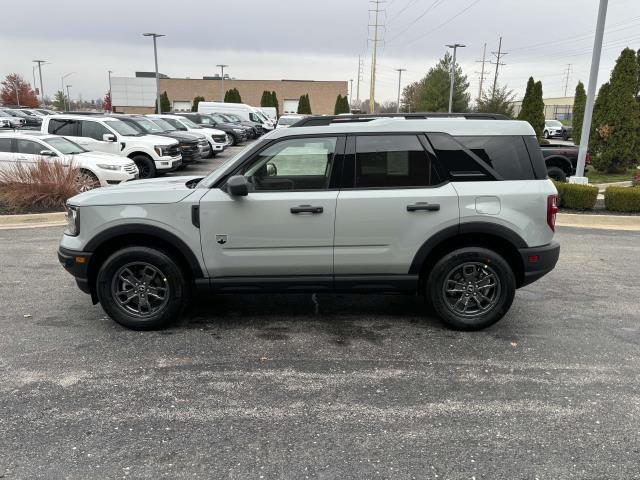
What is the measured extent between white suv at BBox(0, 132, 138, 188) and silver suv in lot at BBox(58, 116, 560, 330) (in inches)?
303

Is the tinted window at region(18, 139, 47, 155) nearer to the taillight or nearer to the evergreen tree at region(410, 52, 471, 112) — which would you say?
the taillight

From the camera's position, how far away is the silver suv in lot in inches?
181

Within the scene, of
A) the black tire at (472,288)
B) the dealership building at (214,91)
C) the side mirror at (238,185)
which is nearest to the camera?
the side mirror at (238,185)

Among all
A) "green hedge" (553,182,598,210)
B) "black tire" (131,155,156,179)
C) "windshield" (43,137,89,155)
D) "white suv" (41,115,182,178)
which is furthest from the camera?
"black tire" (131,155,156,179)

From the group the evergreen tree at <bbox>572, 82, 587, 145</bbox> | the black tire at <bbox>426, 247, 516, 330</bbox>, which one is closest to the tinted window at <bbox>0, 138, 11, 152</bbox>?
the black tire at <bbox>426, 247, 516, 330</bbox>

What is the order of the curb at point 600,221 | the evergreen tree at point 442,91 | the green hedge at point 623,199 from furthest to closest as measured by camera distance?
the evergreen tree at point 442,91, the green hedge at point 623,199, the curb at point 600,221

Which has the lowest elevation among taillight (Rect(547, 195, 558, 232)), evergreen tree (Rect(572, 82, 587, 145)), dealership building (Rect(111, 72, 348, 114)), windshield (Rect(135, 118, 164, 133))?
taillight (Rect(547, 195, 558, 232))

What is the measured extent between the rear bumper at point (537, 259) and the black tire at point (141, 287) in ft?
10.0

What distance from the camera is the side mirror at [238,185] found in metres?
4.42

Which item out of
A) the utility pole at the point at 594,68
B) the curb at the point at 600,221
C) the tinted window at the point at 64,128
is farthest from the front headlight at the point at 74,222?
the tinted window at the point at 64,128

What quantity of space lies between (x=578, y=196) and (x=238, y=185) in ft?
28.1

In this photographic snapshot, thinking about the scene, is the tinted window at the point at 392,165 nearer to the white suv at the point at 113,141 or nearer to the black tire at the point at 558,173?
the black tire at the point at 558,173

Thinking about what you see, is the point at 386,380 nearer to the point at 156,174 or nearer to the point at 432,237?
the point at 432,237

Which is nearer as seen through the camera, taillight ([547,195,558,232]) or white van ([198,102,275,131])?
taillight ([547,195,558,232])
